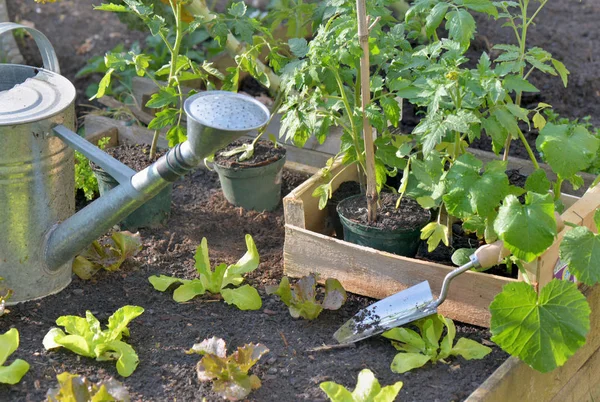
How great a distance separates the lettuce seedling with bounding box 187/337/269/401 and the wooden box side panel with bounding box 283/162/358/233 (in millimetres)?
538

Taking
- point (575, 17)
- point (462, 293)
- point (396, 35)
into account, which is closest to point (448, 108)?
point (396, 35)

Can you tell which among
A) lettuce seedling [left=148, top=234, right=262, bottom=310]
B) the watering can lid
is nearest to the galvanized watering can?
the watering can lid

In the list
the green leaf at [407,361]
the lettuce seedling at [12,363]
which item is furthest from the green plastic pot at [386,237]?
the lettuce seedling at [12,363]

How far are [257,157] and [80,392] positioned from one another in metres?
1.21

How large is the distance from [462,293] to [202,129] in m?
0.84

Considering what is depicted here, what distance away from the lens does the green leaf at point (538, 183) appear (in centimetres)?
224

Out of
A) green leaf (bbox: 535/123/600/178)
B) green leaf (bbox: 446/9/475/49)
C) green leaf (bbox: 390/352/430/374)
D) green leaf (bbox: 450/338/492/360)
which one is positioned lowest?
green leaf (bbox: 450/338/492/360)

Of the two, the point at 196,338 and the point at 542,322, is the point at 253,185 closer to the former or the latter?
the point at 196,338

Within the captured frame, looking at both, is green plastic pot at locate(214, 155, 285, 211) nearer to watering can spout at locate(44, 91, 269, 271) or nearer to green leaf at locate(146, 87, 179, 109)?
green leaf at locate(146, 87, 179, 109)

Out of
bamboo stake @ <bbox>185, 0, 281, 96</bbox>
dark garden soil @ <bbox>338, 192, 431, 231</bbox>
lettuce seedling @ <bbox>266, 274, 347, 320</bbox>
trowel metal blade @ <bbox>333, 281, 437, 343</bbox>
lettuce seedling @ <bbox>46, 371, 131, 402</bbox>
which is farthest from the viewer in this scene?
bamboo stake @ <bbox>185, 0, 281, 96</bbox>

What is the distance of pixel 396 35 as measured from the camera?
2457 mm

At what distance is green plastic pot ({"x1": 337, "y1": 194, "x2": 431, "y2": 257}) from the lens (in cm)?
237

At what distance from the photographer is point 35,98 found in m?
2.19

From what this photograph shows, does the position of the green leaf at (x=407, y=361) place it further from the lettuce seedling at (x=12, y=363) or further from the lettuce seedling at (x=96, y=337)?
the lettuce seedling at (x=12, y=363)
